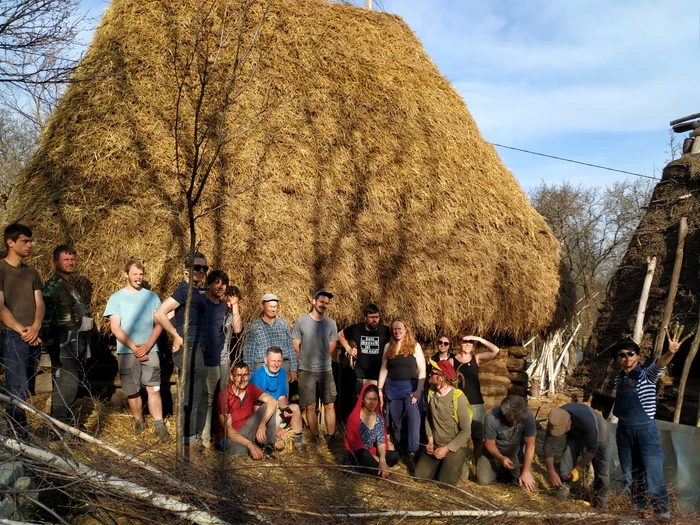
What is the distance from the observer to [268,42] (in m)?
8.82

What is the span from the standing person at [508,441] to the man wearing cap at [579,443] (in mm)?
262

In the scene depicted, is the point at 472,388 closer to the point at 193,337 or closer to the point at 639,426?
the point at 639,426

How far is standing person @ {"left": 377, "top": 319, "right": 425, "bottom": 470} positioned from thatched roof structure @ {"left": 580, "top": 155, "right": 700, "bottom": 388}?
4.07 meters

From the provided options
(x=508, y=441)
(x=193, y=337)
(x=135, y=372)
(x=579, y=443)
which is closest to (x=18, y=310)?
(x=135, y=372)

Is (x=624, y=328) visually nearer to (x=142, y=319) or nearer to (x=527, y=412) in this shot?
(x=527, y=412)

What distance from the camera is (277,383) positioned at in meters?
5.67

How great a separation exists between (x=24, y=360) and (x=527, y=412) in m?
4.40

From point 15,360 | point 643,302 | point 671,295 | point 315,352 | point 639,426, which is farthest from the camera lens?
point 643,302

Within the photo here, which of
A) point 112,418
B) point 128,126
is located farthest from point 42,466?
point 128,126

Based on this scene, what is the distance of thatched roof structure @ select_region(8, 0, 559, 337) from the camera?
20.8ft

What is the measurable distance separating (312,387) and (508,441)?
2.01 m

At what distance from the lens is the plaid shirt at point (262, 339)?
19.0 feet

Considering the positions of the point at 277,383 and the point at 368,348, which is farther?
the point at 368,348

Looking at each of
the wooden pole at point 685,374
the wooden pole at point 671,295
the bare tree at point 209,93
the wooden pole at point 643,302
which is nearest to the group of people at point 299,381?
the bare tree at point 209,93
